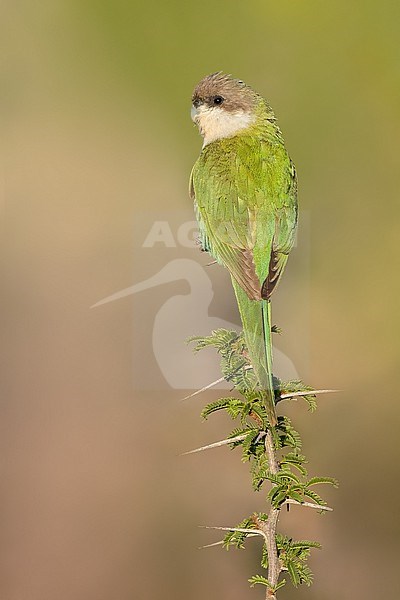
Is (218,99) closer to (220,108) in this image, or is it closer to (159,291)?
(220,108)

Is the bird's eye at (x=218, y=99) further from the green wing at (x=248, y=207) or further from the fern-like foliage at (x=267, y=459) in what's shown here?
the fern-like foliage at (x=267, y=459)

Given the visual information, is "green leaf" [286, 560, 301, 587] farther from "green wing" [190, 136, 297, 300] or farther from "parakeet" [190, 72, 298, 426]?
"green wing" [190, 136, 297, 300]

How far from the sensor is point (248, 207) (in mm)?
1685

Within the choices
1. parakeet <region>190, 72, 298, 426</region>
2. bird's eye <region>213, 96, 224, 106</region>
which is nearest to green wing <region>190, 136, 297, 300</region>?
parakeet <region>190, 72, 298, 426</region>

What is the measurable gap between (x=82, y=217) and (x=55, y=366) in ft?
1.89

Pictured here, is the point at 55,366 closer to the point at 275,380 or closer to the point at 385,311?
the point at 385,311

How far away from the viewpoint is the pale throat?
6.28 ft

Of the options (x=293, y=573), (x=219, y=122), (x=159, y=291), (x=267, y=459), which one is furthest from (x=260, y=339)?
(x=159, y=291)

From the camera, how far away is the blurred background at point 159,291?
2867 millimetres

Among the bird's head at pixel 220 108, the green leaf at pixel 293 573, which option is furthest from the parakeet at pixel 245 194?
the green leaf at pixel 293 573

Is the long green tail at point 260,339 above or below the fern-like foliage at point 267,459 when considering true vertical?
above

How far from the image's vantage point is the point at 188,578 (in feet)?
9.25

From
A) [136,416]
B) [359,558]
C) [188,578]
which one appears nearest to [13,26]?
[136,416]

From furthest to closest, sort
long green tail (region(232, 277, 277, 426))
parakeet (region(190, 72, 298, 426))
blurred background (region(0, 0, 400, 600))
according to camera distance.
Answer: blurred background (region(0, 0, 400, 600)) < parakeet (region(190, 72, 298, 426)) < long green tail (region(232, 277, 277, 426))
